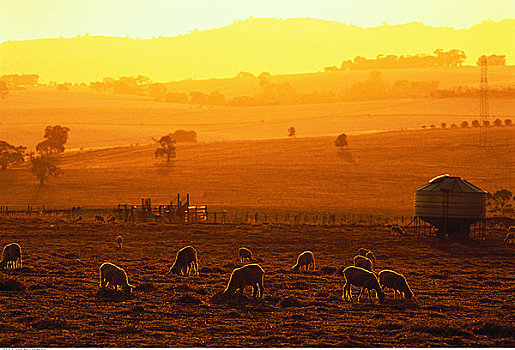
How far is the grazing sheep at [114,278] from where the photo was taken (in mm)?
24484

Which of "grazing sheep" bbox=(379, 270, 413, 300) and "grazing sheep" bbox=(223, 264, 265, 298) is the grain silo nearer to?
"grazing sheep" bbox=(379, 270, 413, 300)

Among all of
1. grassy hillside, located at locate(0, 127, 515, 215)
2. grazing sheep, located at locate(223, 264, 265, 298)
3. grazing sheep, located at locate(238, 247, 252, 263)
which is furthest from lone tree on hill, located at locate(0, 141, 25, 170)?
grazing sheep, located at locate(223, 264, 265, 298)

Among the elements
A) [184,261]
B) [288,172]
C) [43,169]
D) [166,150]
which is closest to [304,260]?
[184,261]

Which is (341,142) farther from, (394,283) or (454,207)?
(394,283)

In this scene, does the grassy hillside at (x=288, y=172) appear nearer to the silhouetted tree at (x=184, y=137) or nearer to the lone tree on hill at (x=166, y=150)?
the lone tree on hill at (x=166, y=150)

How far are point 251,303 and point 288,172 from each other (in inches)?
2971

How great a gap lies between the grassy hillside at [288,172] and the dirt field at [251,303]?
127 ft

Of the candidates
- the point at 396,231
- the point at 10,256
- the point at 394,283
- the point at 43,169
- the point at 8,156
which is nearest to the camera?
the point at 394,283

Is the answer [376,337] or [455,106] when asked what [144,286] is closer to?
[376,337]

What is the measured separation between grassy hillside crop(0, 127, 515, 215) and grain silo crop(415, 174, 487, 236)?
2619cm

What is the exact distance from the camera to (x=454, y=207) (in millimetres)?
47250

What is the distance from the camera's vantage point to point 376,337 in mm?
18766


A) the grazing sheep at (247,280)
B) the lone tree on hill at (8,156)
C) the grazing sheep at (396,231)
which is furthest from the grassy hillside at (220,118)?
the grazing sheep at (247,280)

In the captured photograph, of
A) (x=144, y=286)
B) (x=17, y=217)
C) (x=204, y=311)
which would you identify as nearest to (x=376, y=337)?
(x=204, y=311)
